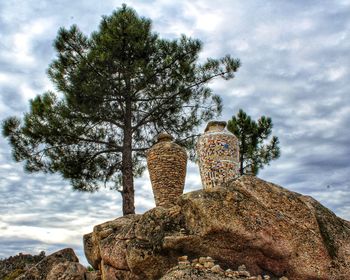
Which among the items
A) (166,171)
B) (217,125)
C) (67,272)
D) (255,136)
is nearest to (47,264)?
(67,272)

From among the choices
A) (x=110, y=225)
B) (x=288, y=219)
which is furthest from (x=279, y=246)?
(x=110, y=225)

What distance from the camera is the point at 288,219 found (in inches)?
187

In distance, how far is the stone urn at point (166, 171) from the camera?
7.90m

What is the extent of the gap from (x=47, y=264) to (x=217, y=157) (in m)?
3.45

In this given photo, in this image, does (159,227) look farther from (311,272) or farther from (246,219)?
(311,272)

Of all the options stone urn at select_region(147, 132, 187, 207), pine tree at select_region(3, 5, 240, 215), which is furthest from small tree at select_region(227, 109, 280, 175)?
stone urn at select_region(147, 132, 187, 207)

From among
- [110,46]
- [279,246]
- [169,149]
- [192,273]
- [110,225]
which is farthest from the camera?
[110,46]

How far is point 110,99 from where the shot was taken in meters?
12.7

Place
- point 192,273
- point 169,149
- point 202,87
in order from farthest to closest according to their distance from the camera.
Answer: point 202,87 → point 169,149 → point 192,273

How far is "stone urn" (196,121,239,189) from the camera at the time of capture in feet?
21.6

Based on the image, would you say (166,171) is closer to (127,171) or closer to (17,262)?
(127,171)

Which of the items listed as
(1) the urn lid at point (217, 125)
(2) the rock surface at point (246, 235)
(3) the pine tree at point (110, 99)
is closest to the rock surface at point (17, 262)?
(3) the pine tree at point (110, 99)

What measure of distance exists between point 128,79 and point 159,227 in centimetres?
835

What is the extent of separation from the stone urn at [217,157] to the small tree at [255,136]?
24.6ft
